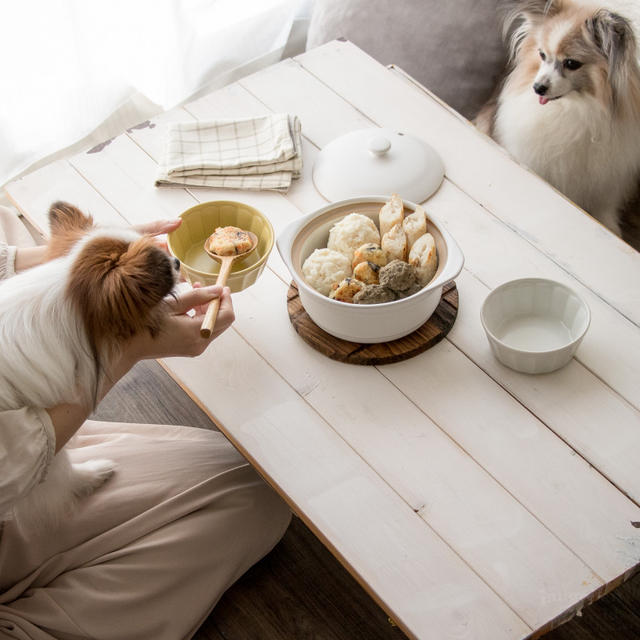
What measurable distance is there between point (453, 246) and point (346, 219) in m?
0.21

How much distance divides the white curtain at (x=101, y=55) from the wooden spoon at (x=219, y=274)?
143 cm

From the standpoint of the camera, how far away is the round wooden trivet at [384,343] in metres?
1.42

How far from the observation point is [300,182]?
5.81 feet

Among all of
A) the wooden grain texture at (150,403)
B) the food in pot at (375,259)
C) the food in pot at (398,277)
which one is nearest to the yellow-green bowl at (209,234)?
the food in pot at (375,259)

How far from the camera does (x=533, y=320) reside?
1.46 meters

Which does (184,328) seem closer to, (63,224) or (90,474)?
(63,224)

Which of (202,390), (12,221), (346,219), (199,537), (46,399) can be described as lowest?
(199,537)

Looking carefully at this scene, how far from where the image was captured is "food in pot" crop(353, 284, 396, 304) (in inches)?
53.0

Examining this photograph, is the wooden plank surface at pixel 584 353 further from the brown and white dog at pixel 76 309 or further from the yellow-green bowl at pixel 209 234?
the brown and white dog at pixel 76 309

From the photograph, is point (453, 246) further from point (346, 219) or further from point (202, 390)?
point (202, 390)

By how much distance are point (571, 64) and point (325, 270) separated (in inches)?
39.4

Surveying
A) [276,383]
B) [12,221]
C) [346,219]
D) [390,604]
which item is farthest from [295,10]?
[390,604]

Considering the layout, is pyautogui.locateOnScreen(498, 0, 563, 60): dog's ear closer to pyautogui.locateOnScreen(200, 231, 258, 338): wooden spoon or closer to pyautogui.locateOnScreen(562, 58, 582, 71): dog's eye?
pyautogui.locateOnScreen(562, 58, 582, 71): dog's eye

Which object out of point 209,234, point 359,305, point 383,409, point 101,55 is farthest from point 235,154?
point 101,55
